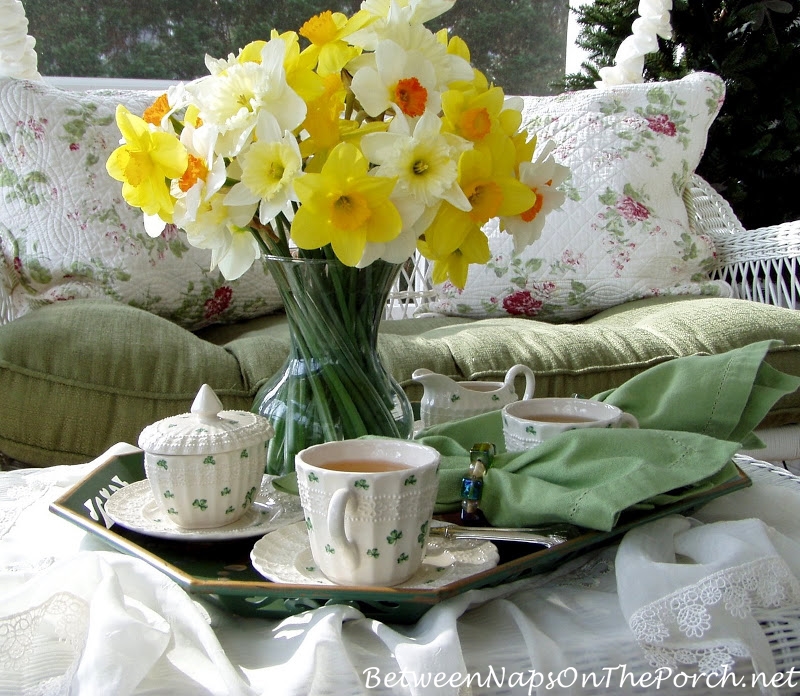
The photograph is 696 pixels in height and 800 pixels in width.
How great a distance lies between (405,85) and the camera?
→ 1.90ft

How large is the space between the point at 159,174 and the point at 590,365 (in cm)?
91

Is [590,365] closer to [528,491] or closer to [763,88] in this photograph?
[528,491]

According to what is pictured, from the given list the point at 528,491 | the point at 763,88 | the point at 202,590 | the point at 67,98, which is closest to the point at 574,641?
the point at 528,491

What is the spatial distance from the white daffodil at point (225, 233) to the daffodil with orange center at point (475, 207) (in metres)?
0.14

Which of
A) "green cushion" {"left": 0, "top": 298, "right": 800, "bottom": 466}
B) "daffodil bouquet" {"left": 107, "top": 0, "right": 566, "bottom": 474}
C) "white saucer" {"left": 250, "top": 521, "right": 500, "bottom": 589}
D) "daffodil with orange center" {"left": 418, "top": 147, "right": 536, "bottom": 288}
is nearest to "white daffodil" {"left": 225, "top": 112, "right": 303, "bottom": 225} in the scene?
"daffodil bouquet" {"left": 107, "top": 0, "right": 566, "bottom": 474}

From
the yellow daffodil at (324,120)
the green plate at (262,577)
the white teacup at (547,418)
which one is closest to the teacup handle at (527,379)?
the white teacup at (547,418)

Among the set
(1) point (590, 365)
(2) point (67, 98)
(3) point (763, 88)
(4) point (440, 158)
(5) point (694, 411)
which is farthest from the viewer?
(3) point (763, 88)

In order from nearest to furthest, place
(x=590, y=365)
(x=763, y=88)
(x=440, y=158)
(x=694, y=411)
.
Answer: (x=440, y=158) → (x=694, y=411) → (x=590, y=365) → (x=763, y=88)

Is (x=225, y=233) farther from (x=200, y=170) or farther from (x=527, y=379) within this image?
(x=527, y=379)

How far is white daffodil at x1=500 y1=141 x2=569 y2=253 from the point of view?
645 mm

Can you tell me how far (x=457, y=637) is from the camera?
439mm

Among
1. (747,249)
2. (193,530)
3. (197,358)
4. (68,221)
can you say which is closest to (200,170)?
(193,530)

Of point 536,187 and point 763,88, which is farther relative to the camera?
point 763,88

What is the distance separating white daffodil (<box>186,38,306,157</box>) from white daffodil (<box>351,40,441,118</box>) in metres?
0.05
